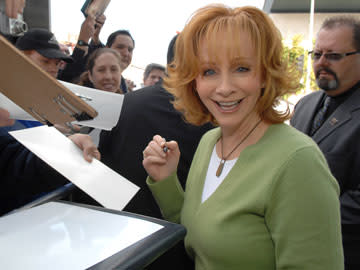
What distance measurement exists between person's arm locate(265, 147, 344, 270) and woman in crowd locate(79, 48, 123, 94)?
2.26 metres

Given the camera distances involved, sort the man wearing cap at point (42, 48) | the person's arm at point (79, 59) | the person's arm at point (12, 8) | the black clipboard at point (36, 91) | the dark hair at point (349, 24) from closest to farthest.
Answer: the black clipboard at point (36, 91) < the person's arm at point (12, 8) < the dark hair at point (349, 24) < the man wearing cap at point (42, 48) < the person's arm at point (79, 59)

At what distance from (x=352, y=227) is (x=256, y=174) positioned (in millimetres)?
1206

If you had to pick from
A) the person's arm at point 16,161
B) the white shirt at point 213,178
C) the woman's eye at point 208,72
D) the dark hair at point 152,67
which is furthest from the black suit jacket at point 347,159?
the dark hair at point 152,67

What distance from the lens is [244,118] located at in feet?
3.60

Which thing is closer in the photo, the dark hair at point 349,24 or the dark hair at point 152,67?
the dark hair at point 349,24

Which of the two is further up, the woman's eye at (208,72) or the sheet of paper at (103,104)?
the woman's eye at (208,72)

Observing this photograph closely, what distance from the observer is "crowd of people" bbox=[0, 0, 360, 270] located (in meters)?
0.85

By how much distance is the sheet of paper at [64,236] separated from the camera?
68 centimetres

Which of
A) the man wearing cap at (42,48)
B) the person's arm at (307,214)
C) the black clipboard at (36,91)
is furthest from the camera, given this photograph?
the man wearing cap at (42,48)

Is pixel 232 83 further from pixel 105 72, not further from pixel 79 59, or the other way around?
pixel 79 59

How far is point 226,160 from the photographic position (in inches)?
44.3

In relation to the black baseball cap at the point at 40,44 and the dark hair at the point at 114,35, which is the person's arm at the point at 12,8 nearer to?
the black baseball cap at the point at 40,44

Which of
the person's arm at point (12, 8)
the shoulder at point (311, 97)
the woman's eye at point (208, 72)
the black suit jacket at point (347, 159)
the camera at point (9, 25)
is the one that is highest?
the person's arm at point (12, 8)

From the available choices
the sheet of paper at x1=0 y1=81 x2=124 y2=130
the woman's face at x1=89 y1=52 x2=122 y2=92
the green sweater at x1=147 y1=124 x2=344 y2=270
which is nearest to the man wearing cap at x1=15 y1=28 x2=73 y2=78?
the woman's face at x1=89 y1=52 x2=122 y2=92
